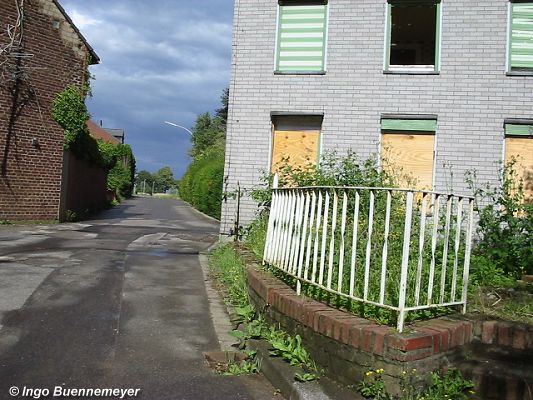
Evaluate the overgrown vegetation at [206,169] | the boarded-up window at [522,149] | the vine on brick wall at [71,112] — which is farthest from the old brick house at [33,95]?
the boarded-up window at [522,149]

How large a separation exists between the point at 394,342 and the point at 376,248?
108cm

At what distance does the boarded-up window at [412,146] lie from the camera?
965 centimetres

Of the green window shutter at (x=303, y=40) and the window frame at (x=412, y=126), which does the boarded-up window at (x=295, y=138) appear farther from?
the window frame at (x=412, y=126)

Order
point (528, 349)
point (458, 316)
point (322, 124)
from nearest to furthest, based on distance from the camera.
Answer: point (528, 349)
point (458, 316)
point (322, 124)

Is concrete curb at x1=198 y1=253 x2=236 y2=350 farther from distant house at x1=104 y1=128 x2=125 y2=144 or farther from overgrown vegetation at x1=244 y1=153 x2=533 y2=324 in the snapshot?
distant house at x1=104 y1=128 x2=125 y2=144

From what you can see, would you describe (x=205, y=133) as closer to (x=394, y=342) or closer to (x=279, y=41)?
(x=279, y=41)

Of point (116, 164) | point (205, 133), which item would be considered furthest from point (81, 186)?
point (205, 133)

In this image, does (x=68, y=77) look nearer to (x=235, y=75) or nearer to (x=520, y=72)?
(x=235, y=75)

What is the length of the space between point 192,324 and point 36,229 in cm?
954

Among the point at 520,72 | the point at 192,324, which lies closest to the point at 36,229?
the point at 192,324

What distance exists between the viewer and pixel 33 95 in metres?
14.8

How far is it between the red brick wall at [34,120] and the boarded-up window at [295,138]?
8346 mm

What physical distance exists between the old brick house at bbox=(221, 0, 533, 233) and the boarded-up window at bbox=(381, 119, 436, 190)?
2 cm

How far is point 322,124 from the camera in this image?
10.1 metres
